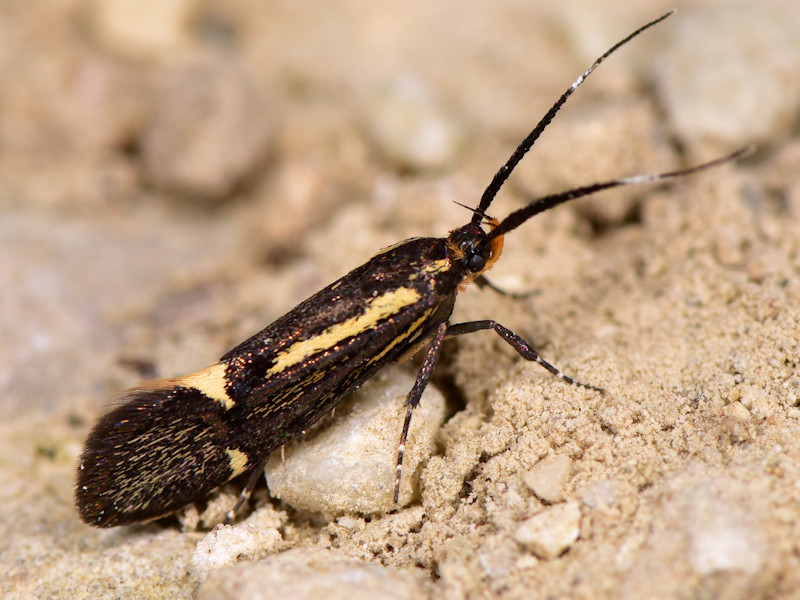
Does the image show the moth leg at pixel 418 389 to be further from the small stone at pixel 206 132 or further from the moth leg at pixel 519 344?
the small stone at pixel 206 132

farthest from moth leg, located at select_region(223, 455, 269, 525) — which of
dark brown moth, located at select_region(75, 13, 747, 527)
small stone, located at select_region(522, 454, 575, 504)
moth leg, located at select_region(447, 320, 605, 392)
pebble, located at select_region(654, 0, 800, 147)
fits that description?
pebble, located at select_region(654, 0, 800, 147)

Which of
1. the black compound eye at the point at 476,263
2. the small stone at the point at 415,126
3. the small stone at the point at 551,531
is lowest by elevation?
the small stone at the point at 551,531

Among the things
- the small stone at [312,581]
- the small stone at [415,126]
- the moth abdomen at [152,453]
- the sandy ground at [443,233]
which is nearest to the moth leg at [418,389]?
the sandy ground at [443,233]

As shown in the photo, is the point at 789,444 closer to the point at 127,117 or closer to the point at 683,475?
the point at 683,475

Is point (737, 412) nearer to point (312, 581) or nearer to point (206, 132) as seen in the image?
point (312, 581)

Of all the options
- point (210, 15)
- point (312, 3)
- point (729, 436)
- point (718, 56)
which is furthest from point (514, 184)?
point (210, 15)
